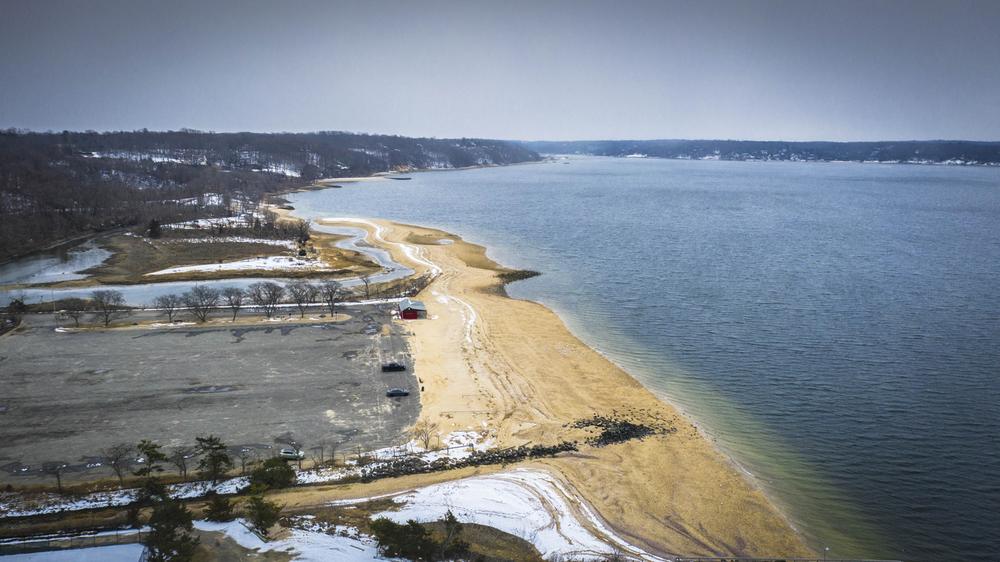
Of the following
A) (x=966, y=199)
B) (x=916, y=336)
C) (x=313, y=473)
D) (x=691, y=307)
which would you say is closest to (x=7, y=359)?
(x=313, y=473)

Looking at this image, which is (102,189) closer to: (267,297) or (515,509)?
(267,297)

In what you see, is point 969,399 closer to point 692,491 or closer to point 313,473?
point 692,491

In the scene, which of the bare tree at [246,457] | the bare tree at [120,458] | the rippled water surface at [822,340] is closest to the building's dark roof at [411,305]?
the rippled water surface at [822,340]

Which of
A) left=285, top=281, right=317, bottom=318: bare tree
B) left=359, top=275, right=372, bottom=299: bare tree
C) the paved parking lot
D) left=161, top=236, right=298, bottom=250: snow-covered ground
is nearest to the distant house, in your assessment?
the paved parking lot

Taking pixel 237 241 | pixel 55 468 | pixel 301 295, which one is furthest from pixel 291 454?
pixel 237 241

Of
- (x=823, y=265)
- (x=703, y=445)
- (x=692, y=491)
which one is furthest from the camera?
(x=823, y=265)

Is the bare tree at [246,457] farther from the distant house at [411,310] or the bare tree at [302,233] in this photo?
the bare tree at [302,233]

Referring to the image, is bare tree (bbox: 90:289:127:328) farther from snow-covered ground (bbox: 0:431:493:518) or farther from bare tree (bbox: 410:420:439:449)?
bare tree (bbox: 410:420:439:449)
